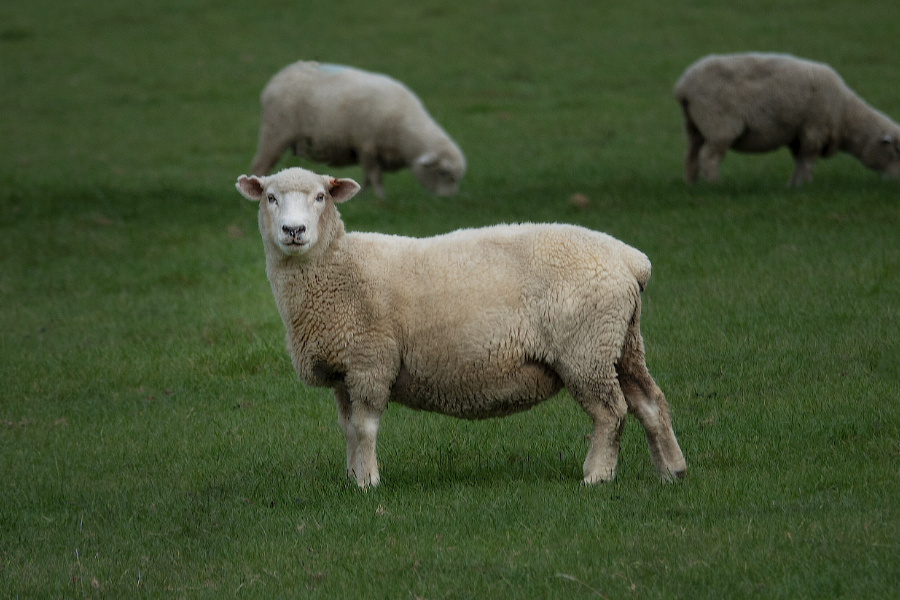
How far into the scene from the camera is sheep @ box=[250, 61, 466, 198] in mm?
15320

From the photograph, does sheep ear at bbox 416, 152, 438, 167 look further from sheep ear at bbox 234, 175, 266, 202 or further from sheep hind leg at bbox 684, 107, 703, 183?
sheep ear at bbox 234, 175, 266, 202

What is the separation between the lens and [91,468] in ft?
22.4

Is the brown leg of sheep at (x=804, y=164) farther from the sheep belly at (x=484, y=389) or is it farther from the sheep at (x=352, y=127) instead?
the sheep belly at (x=484, y=389)

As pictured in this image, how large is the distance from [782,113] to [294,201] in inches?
412

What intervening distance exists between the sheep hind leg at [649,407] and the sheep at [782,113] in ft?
31.0

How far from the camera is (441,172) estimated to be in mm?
15688

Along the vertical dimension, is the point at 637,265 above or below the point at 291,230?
below

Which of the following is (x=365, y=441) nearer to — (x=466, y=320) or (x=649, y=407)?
(x=466, y=320)

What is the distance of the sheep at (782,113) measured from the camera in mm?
14516

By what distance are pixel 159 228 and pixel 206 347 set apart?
18.1 ft

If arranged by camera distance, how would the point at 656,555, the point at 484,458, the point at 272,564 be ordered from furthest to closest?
the point at 484,458 → the point at 272,564 → the point at 656,555

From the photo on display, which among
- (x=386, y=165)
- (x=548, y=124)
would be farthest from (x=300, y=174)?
(x=548, y=124)

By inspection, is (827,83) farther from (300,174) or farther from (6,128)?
(6,128)

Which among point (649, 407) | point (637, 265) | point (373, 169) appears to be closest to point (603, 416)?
point (649, 407)
